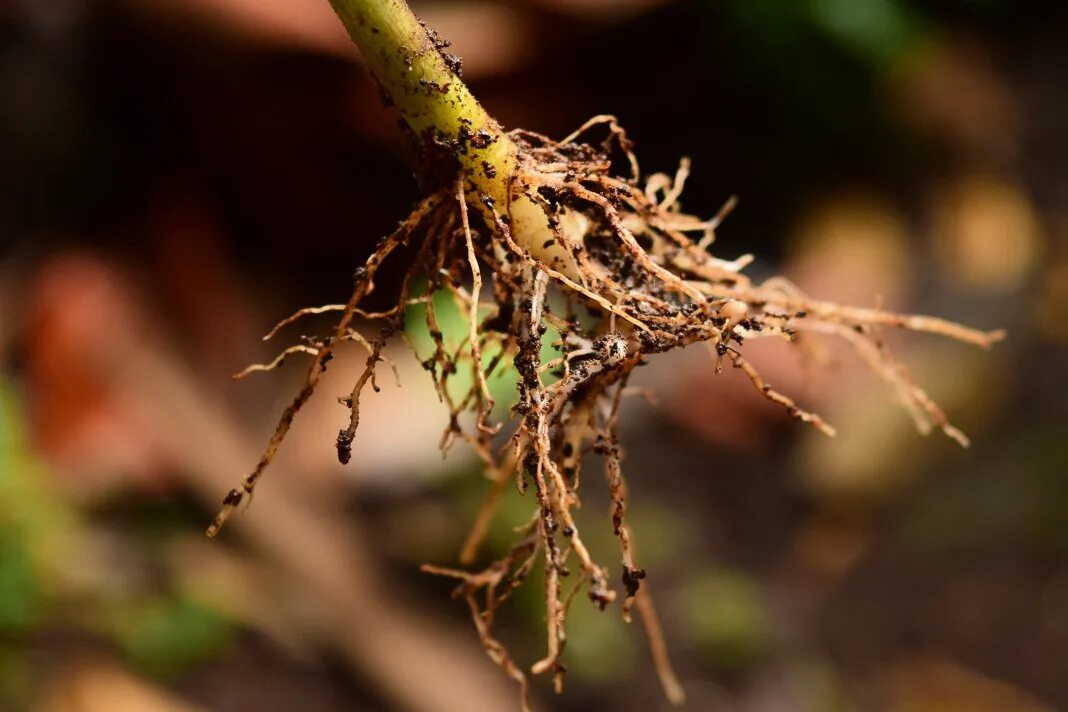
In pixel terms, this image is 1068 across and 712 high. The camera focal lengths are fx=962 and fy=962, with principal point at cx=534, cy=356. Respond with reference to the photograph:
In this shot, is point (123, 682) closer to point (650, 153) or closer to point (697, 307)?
point (697, 307)

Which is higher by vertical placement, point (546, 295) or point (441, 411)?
point (441, 411)

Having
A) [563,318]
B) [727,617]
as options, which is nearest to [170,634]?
[727,617]

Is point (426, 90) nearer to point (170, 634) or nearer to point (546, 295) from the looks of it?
point (546, 295)

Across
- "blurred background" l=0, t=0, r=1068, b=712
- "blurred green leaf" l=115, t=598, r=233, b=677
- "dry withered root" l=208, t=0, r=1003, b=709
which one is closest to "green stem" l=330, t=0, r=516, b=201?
"dry withered root" l=208, t=0, r=1003, b=709

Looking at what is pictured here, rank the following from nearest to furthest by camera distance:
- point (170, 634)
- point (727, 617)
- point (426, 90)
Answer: point (426, 90) → point (170, 634) → point (727, 617)

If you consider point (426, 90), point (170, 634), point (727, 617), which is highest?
point (426, 90)

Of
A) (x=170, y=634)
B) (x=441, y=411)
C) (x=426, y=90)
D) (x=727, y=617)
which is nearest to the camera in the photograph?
(x=426, y=90)

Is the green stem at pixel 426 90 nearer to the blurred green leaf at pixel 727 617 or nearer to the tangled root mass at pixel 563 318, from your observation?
the tangled root mass at pixel 563 318

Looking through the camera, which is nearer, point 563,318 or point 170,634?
point 563,318
